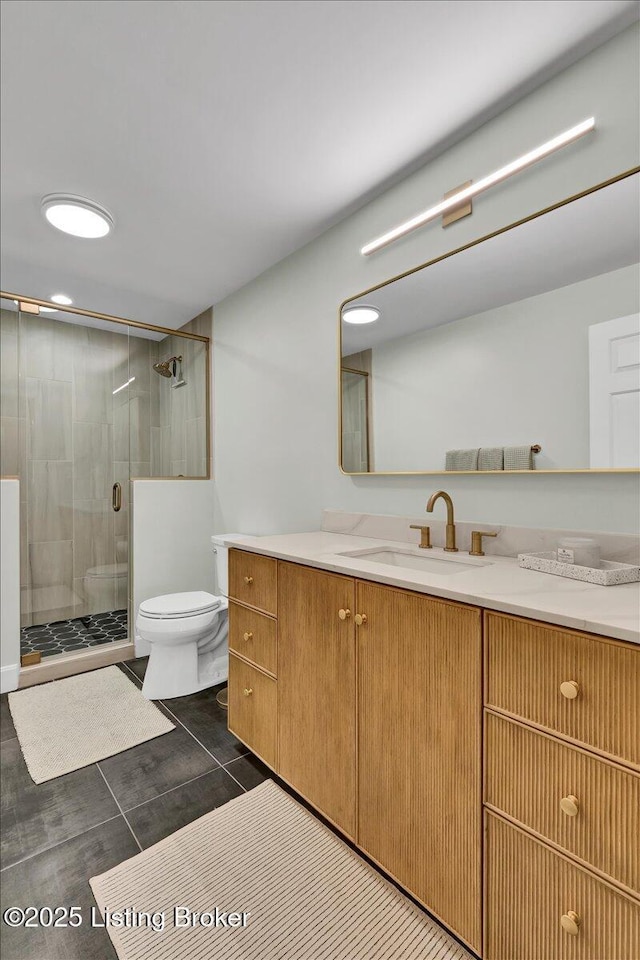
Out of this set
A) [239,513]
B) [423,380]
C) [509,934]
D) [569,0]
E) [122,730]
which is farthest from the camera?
[239,513]

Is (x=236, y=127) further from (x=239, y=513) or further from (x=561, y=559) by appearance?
(x=239, y=513)

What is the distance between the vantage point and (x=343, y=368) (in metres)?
2.15

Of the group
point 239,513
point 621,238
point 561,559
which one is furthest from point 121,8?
point 239,513

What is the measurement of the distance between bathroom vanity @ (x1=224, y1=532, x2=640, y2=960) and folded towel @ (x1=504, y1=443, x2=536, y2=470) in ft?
1.09

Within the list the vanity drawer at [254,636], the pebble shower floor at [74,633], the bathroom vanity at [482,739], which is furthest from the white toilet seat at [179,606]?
the bathroom vanity at [482,739]

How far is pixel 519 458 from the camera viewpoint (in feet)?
4.95

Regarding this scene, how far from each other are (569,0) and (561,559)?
1.53 meters

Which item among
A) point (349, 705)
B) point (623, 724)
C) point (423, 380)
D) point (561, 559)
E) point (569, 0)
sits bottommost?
point (349, 705)

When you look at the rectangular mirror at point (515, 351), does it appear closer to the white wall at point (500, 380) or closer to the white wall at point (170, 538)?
the white wall at point (500, 380)

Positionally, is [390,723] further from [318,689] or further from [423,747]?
[318,689]

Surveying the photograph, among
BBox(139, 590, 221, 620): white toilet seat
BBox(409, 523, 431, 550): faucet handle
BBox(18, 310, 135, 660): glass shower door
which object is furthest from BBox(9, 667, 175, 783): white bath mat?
BBox(409, 523, 431, 550): faucet handle

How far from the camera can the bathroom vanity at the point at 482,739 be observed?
2.65 feet

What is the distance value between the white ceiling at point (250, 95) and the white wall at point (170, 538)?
63.3 inches

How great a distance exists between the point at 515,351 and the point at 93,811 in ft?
7.16
